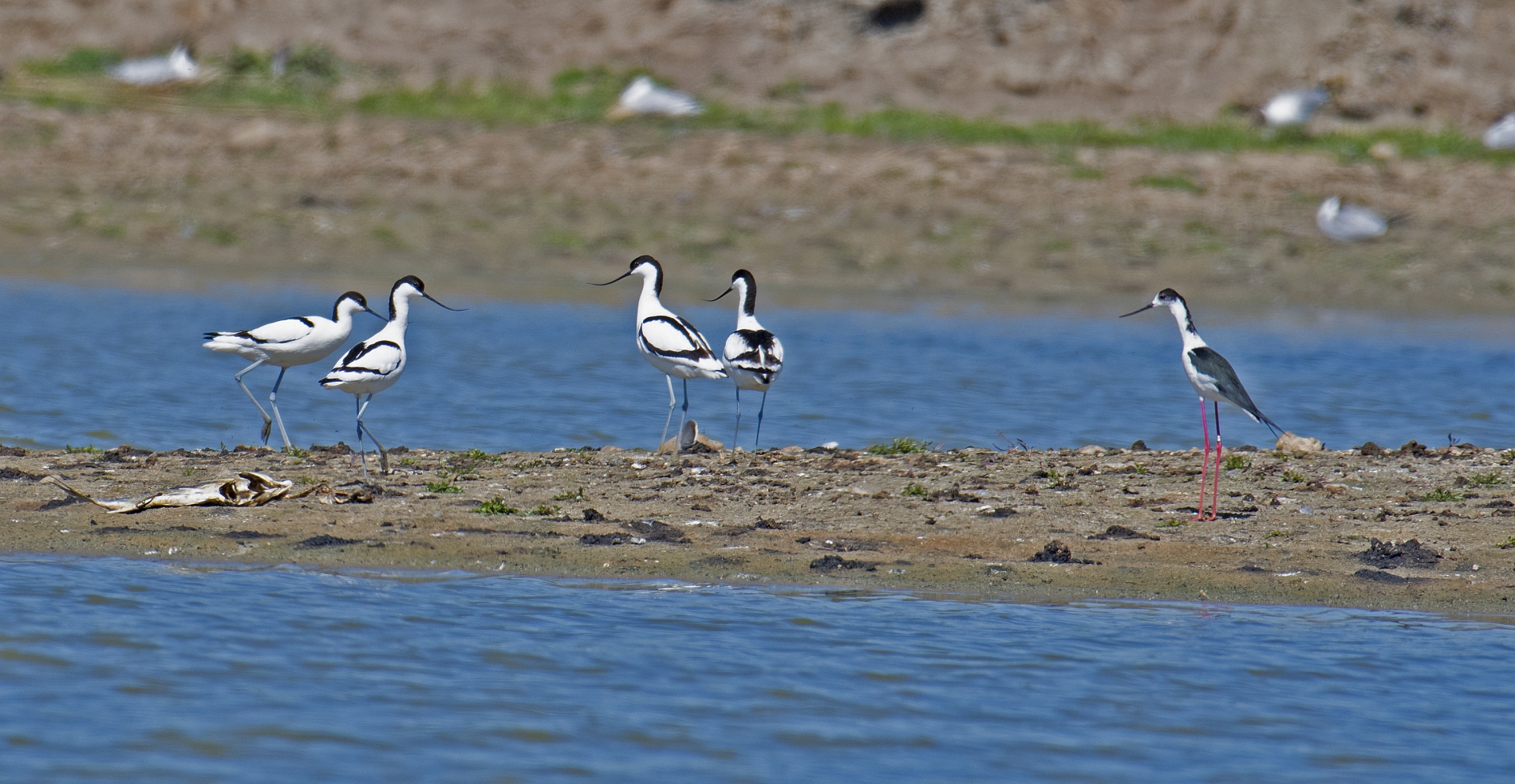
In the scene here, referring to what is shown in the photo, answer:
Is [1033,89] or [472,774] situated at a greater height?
[1033,89]

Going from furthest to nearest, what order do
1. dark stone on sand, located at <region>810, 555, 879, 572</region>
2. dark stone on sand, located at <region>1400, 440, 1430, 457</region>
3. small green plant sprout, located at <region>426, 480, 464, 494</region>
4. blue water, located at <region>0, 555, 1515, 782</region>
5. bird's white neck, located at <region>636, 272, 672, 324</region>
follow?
bird's white neck, located at <region>636, 272, 672, 324</region>, dark stone on sand, located at <region>1400, 440, 1430, 457</region>, small green plant sprout, located at <region>426, 480, 464, 494</region>, dark stone on sand, located at <region>810, 555, 879, 572</region>, blue water, located at <region>0, 555, 1515, 782</region>

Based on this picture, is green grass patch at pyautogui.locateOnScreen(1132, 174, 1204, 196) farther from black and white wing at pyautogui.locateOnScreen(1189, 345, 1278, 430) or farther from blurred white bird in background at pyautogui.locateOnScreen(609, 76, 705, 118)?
black and white wing at pyautogui.locateOnScreen(1189, 345, 1278, 430)

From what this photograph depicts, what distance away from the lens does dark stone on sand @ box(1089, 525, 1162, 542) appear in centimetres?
878

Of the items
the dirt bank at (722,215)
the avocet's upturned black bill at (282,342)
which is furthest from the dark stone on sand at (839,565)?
the dirt bank at (722,215)

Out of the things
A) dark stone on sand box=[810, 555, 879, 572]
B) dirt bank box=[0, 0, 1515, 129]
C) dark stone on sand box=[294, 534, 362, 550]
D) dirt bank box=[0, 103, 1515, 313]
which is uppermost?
dirt bank box=[0, 0, 1515, 129]

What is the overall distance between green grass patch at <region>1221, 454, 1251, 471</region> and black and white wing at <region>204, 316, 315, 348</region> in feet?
19.9

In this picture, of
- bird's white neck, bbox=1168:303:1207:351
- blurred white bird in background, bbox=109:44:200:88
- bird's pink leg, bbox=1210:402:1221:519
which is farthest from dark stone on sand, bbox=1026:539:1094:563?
blurred white bird in background, bbox=109:44:200:88

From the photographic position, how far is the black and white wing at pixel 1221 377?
9.52 meters

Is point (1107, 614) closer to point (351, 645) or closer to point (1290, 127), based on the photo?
point (351, 645)

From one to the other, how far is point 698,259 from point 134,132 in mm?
8587

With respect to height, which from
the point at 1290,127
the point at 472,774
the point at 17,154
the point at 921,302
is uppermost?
the point at 1290,127

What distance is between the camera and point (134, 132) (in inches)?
934

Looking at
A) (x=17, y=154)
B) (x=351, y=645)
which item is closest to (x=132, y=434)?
(x=351, y=645)

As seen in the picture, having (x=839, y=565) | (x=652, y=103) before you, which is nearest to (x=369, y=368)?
(x=839, y=565)
